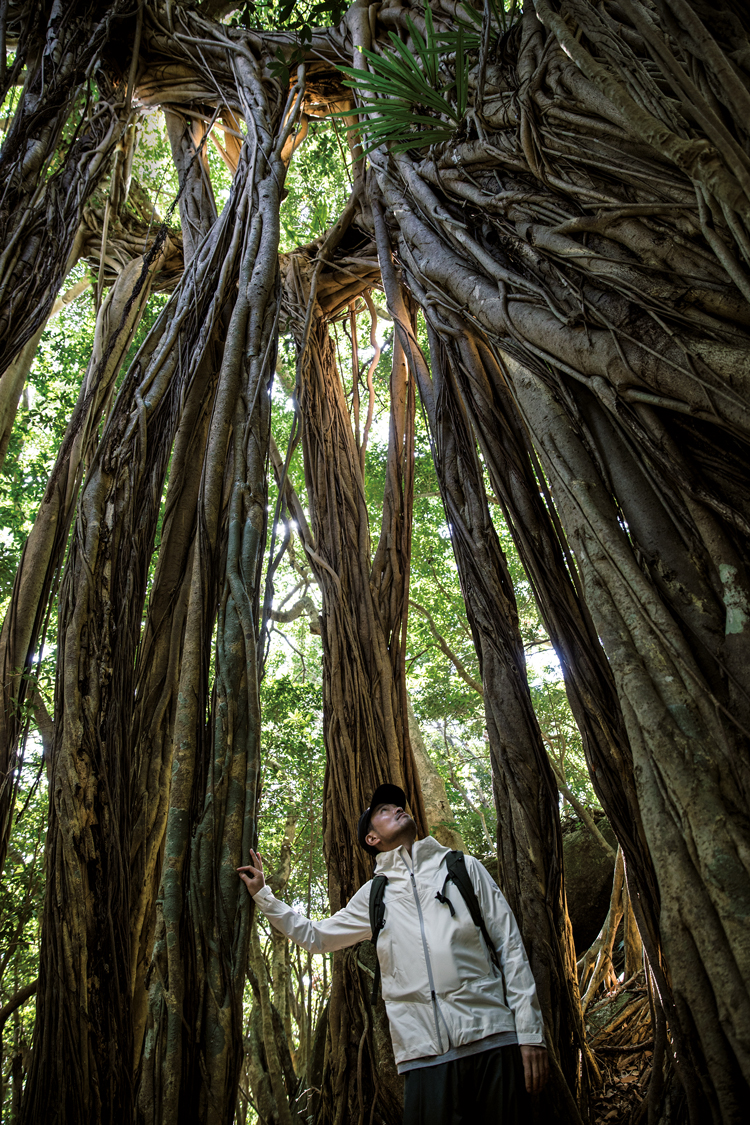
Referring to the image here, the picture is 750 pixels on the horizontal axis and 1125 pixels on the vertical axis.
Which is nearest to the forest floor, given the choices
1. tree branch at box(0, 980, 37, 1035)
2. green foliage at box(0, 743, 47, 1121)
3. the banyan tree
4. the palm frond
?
the banyan tree

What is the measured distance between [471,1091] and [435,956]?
0.74ft

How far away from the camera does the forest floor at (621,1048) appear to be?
1896 millimetres

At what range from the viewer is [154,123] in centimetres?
574

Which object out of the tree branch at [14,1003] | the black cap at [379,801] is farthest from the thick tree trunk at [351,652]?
the tree branch at [14,1003]

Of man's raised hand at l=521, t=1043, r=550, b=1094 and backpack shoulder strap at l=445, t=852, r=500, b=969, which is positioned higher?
backpack shoulder strap at l=445, t=852, r=500, b=969

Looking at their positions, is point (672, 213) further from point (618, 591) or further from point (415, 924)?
point (415, 924)

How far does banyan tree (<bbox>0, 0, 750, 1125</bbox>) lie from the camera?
1.24 m

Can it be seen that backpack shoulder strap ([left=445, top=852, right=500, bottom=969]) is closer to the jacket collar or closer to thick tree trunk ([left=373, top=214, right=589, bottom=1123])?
the jacket collar

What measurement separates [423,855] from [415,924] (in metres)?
0.16

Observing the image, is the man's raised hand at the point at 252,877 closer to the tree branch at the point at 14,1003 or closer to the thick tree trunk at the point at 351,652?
the thick tree trunk at the point at 351,652

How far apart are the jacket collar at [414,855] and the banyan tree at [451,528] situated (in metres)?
0.34

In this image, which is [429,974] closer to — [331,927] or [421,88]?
[331,927]

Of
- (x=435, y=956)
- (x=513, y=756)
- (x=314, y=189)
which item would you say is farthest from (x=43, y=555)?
(x=314, y=189)

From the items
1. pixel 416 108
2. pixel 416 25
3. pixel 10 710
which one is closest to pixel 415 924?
pixel 10 710
